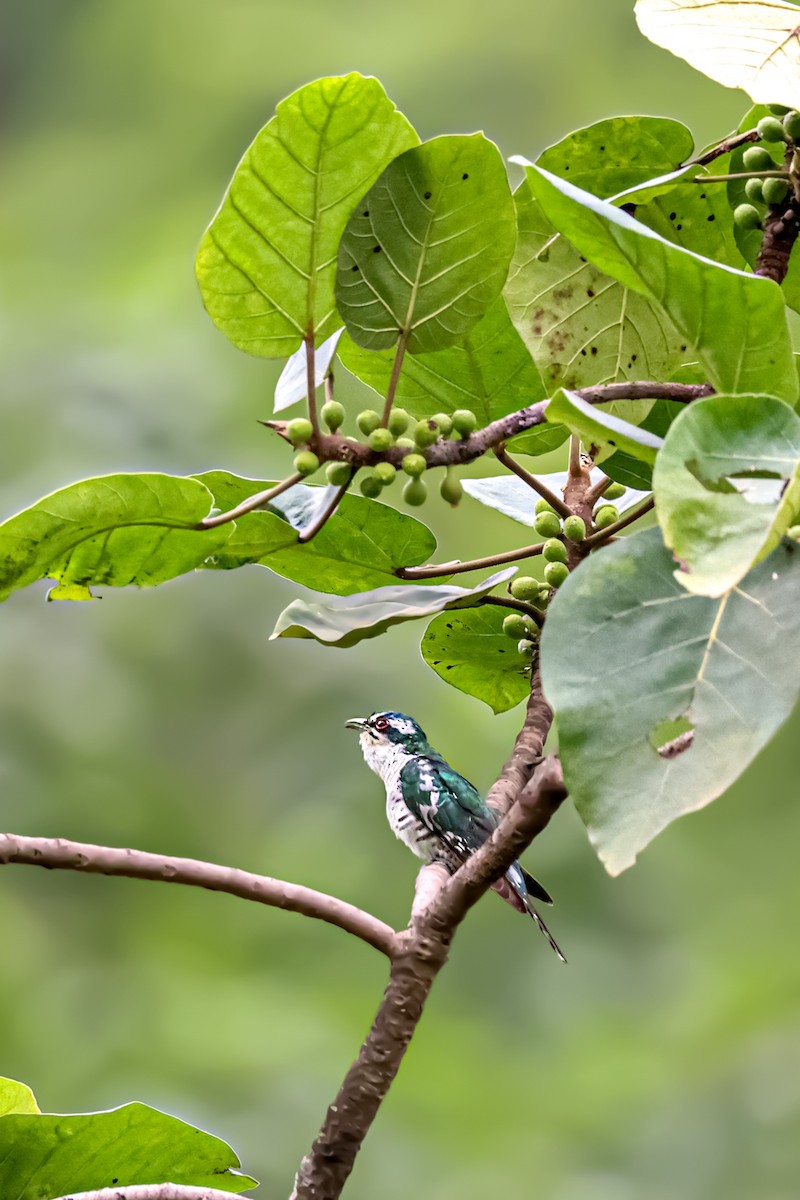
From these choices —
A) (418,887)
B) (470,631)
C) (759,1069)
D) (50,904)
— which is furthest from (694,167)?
(50,904)

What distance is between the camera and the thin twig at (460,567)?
81 centimetres

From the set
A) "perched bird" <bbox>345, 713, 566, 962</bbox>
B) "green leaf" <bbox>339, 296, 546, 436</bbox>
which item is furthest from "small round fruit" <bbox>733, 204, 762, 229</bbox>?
"perched bird" <bbox>345, 713, 566, 962</bbox>

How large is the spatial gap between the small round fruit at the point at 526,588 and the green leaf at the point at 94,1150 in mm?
399

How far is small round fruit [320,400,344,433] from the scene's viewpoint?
0.70m

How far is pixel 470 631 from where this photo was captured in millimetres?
1007

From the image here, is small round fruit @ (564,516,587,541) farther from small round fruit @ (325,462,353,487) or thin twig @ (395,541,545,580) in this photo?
small round fruit @ (325,462,353,487)

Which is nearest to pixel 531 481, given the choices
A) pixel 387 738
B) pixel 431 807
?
pixel 431 807

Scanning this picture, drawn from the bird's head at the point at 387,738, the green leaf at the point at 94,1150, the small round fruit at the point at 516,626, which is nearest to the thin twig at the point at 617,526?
the small round fruit at the point at 516,626

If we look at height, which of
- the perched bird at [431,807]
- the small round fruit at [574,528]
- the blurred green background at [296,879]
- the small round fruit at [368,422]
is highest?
the blurred green background at [296,879]

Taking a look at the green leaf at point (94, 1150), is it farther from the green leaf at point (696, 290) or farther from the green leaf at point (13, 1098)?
the green leaf at point (696, 290)

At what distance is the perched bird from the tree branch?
36.9 inches

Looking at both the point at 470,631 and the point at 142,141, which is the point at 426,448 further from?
the point at 142,141

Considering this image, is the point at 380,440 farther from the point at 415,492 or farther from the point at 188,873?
the point at 188,873

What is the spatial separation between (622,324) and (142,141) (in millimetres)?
5089
